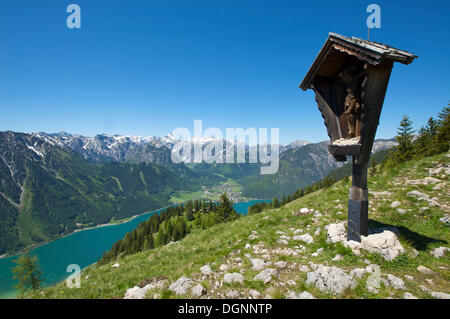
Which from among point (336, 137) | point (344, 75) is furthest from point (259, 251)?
point (344, 75)

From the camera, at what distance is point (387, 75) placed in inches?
273

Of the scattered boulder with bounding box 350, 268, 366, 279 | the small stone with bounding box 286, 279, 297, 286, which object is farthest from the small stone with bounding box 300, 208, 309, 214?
the small stone with bounding box 286, 279, 297, 286

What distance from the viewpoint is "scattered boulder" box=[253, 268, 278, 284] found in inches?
229

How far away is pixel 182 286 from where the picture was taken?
5.99 metres

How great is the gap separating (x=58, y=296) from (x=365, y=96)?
13318 mm

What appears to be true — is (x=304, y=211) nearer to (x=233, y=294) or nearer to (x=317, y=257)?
(x=317, y=257)

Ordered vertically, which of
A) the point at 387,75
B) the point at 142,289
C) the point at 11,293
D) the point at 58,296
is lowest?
the point at 11,293

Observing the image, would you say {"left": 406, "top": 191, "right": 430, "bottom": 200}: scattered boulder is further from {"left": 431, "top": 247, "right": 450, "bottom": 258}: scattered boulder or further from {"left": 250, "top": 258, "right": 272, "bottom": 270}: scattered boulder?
{"left": 250, "top": 258, "right": 272, "bottom": 270}: scattered boulder

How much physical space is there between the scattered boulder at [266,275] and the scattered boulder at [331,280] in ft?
3.11

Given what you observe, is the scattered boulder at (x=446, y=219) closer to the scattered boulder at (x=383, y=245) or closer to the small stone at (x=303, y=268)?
the scattered boulder at (x=383, y=245)

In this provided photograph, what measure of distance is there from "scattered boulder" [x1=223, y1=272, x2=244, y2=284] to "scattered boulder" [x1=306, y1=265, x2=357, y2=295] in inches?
74.8

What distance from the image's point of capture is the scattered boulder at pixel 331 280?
5.12 meters

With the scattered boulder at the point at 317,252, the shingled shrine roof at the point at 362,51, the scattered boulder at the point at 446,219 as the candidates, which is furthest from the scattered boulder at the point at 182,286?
the scattered boulder at the point at 446,219
